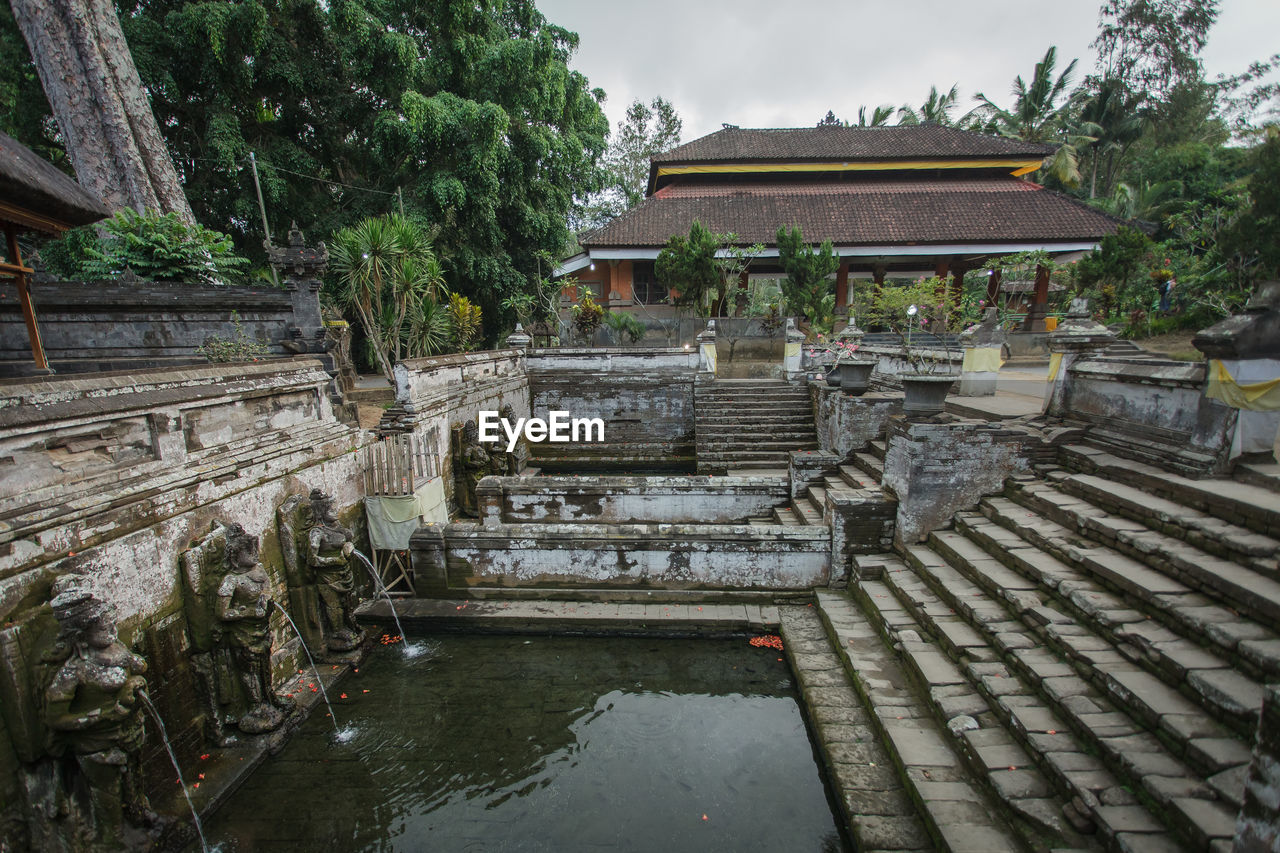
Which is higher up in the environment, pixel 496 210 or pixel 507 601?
pixel 496 210

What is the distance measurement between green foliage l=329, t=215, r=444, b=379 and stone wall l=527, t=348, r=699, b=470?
3.15 metres

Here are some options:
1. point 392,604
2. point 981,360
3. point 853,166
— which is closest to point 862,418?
point 981,360

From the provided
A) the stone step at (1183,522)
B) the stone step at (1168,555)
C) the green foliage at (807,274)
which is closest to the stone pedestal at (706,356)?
the green foliage at (807,274)

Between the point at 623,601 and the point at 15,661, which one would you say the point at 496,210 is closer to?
the point at 623,601

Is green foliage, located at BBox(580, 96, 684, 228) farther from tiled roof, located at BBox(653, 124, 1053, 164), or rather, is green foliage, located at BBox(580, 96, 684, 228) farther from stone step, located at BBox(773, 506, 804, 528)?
stone step, located at BBox(773, 506, 804, 528)

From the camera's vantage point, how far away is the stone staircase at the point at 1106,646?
2.79 m

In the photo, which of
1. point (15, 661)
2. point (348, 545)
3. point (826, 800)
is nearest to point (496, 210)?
point (348, 545)

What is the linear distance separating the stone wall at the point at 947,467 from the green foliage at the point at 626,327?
11803 millimetres

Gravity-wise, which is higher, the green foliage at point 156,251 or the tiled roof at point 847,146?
the tiled roof at point 847,146

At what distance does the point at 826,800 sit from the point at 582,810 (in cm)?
172

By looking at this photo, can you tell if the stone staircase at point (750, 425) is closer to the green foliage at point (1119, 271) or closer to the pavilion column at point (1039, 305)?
the green foliage at point (1119, 271)

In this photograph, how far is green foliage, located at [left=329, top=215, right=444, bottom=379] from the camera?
9.89m

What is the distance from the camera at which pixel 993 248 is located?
18.0 metres

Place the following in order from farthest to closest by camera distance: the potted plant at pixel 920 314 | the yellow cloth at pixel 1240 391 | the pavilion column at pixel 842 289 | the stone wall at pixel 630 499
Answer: the pavilion column at pixel 842 289 → the potted plant at pixel 920 314 → the stone wall at pixel 630 499 → the yellow cloth at pixel 1240 391
